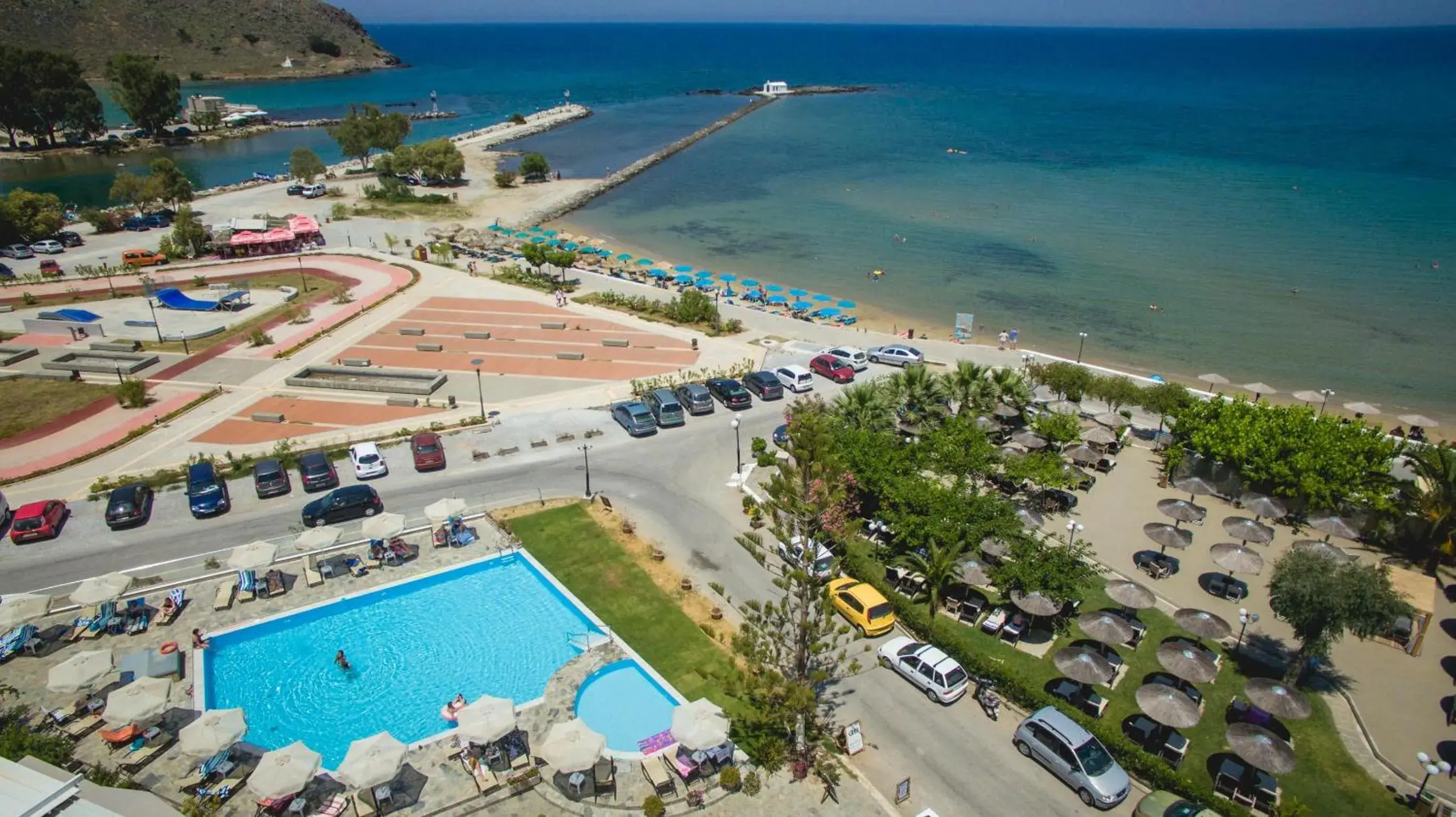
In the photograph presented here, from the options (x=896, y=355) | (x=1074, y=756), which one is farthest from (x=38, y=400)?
(x=1074, y=756)

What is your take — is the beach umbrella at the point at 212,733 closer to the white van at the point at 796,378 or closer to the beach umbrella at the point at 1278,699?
the beach umbrella at the point at 1278,699

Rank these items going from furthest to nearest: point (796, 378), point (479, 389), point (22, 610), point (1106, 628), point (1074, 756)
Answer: point (796, 378) → point (479, 389) → point (22, 610) → point (1106, 628) → point (1074, 756)

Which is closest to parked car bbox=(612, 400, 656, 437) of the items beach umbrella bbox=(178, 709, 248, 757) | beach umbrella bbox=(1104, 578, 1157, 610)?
beach umbrella bbox=(178, 709, 248, 757)

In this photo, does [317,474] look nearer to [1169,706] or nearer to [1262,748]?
[1169,706]

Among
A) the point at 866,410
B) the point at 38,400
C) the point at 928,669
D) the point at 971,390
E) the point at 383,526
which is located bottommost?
the point at 928,669

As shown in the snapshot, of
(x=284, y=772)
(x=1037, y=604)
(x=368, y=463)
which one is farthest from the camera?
(x=368, y=463)

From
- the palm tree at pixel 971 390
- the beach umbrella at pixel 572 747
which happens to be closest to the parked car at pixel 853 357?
the palm tree at pixel 971 390

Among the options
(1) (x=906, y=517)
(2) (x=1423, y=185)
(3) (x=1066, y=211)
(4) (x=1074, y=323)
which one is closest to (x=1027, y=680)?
(1) (x=906, y=517)

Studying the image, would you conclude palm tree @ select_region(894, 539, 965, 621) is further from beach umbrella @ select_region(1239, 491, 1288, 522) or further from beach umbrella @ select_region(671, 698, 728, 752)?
beach umbrella @ select_region(1239, 491, 1288, 522)
